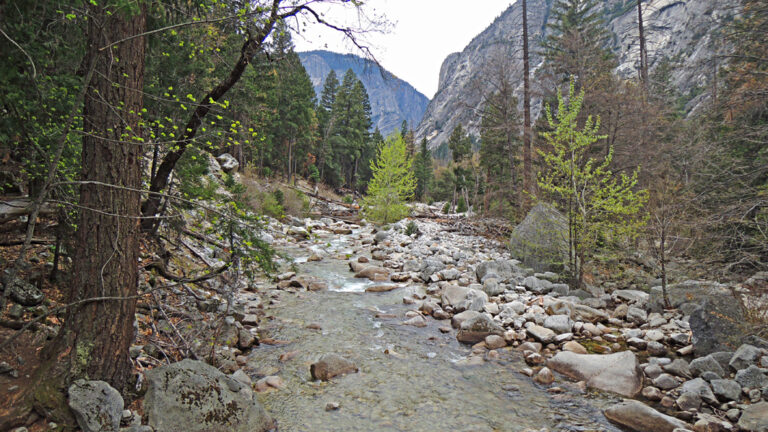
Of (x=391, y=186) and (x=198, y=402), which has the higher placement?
(x=391, y=186)

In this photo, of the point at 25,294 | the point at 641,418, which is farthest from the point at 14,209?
the point at 641,418

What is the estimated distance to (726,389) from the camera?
4.50 metres

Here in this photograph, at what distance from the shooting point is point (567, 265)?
969 centimetres

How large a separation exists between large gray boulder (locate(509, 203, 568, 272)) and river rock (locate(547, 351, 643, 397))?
4032 millimetres

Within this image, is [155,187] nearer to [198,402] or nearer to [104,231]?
[104,231]

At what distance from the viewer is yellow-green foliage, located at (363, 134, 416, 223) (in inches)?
867

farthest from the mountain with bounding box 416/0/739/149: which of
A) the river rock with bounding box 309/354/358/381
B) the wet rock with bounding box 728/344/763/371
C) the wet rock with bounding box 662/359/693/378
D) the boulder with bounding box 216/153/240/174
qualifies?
the boulder with bounding box 216/153/240/174

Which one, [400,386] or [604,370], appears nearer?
[400,386]

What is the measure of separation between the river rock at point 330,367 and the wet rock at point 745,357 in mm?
5437

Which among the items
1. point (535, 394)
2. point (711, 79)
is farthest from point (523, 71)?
point (535, 394)

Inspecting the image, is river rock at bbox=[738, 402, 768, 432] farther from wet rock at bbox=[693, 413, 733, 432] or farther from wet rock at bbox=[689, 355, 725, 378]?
wet rock at bbox=[689, 355, 725, 378]

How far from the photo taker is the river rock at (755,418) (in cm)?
377

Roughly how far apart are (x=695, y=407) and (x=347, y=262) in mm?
10811

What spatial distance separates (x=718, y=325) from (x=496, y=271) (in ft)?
17.4
